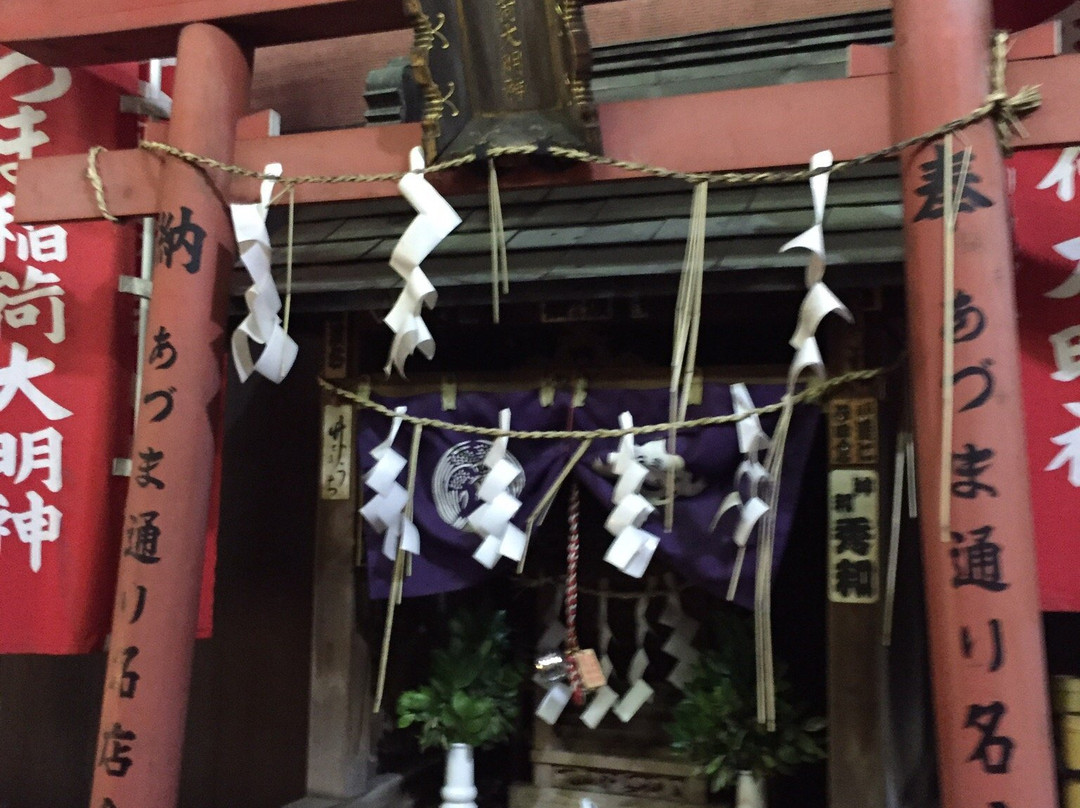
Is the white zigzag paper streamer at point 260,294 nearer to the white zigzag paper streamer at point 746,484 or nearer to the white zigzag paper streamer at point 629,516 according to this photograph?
the white zigzag paper streamer at point 629,516

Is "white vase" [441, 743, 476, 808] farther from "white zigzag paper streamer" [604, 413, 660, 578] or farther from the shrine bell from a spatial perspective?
the shrine bell

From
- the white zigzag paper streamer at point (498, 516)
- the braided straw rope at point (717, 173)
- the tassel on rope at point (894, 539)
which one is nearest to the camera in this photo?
the braided straw rope at point (717, 173)

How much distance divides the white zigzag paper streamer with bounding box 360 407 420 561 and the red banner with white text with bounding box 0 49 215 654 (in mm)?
622

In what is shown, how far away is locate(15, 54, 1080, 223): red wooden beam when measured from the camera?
6.78ft

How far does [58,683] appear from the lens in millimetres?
4426

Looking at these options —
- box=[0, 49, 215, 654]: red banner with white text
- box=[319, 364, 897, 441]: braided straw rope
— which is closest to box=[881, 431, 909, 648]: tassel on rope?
box=[319, 364, 897, 441]: braided straw rope

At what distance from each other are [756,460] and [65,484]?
248cm

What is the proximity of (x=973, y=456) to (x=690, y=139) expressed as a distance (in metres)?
1.10

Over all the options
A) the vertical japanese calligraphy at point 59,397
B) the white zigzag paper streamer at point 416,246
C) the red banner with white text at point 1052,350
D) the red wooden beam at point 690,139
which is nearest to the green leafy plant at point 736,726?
the red banner with white text at point 1052,350

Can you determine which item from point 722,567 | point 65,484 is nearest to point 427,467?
point 722,567

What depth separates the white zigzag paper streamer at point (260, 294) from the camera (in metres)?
2.49

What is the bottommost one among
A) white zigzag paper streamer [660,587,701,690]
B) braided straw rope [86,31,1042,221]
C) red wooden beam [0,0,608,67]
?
white zigzag paper streamer [660,587,701,690]

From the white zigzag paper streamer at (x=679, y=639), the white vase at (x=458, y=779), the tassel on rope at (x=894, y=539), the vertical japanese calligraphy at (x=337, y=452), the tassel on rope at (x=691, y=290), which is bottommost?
the white vase at (x=458, y=779)

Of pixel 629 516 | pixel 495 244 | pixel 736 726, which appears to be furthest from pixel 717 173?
pixel 736 726
